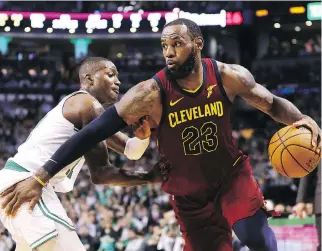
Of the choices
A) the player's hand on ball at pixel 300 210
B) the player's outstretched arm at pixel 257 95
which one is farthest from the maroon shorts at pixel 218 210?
the player's hand on ball at pixel 300 210

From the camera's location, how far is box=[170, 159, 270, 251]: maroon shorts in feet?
13.6

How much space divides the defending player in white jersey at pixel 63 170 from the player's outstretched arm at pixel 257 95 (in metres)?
0.62

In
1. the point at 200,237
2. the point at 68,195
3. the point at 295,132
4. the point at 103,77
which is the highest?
the point at 103,77

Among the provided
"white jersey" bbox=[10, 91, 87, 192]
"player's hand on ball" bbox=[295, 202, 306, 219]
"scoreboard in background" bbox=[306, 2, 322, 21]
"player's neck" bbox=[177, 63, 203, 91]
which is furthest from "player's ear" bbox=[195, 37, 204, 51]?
"scoreboard in background" bbox=[306, 2, 322, 21]

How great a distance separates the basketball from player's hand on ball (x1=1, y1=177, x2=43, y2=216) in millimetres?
1606

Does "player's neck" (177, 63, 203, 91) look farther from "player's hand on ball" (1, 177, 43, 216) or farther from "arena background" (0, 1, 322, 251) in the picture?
"arena background" (0, 1, 322, 251)

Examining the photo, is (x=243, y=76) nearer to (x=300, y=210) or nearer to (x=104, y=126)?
(x=104, y=126)

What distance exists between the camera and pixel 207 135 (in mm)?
4066

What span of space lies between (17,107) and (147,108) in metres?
20.7

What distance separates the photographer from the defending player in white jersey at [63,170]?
4059mm

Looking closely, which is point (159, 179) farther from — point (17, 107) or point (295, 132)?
point (17, 107)

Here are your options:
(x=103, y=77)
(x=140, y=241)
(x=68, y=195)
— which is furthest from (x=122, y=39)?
(x=103, y=77)

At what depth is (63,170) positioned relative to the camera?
4238 mm

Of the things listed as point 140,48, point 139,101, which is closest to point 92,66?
point 139,101
